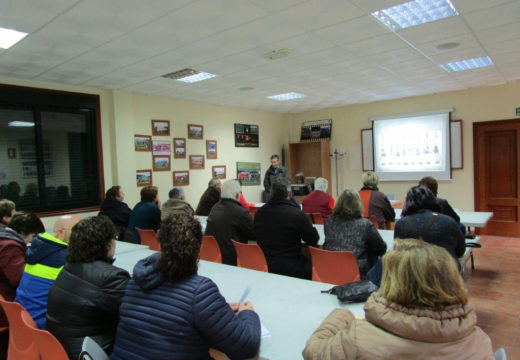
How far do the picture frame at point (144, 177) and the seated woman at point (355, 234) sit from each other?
425 cm

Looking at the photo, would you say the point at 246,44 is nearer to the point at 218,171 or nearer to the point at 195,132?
the point at 195,132

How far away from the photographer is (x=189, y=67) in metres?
4.58

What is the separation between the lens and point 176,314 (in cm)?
119

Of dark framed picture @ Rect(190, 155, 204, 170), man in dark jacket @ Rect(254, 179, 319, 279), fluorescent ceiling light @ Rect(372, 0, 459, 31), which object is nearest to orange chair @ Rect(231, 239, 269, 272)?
man in dark jacket @ Rect(254, 179, 319, 279)

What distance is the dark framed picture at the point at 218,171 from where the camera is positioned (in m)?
7.32

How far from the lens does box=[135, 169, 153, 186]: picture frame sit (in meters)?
6.00

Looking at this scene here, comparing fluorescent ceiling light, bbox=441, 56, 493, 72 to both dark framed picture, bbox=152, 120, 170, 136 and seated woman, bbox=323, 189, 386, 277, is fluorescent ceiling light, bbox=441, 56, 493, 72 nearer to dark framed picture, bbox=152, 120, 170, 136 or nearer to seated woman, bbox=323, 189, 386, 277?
seated woman, bbox=323, 189, 386, 277

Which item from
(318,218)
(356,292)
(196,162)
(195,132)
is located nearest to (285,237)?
(356,292)

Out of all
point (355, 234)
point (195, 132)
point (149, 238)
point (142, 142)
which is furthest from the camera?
point (195, 132)

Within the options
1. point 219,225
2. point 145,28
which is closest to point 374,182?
point 219,225

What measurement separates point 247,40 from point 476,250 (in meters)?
4.80

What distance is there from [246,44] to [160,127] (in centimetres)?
309

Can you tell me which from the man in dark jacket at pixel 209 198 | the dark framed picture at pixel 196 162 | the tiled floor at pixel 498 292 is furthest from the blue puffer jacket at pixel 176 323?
the dark framed picture at pixel 196 162

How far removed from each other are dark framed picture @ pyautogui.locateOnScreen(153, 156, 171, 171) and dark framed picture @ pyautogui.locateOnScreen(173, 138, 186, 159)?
0.65ft
